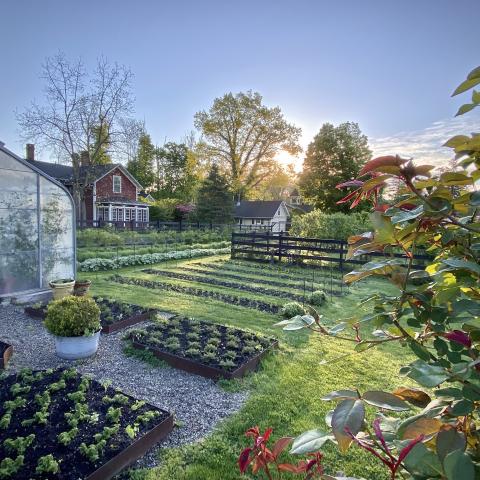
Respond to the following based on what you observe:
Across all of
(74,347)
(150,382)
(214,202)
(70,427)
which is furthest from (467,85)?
(214,202)

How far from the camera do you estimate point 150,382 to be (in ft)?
13.2

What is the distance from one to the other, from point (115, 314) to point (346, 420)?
6195 mm

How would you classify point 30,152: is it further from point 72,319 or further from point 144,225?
point 72,319

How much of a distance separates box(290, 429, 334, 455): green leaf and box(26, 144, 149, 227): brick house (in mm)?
27456

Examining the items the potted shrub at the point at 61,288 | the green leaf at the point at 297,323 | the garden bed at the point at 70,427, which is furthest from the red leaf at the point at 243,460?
the potted shrub at the point at 61,288

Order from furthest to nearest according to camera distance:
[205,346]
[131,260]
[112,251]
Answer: [112,251] → [131,260] → [205,346]

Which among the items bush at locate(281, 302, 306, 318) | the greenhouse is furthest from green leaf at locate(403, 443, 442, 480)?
the greenhouse

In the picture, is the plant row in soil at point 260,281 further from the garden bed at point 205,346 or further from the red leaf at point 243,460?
the red leaf at point 243,460

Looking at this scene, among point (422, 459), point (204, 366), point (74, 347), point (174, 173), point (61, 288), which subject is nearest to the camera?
point (422, 459)

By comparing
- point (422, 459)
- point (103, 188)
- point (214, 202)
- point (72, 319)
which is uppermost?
point (103, 188)

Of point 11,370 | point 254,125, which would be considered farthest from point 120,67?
point 11,370

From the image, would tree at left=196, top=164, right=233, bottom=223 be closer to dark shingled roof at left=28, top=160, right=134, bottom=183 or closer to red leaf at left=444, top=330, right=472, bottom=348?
dark shingled roof at left=28, top=160, right=134, bottom=183

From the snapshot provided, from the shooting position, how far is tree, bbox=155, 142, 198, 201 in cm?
4219

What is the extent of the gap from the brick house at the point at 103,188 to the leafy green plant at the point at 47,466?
2561cm
